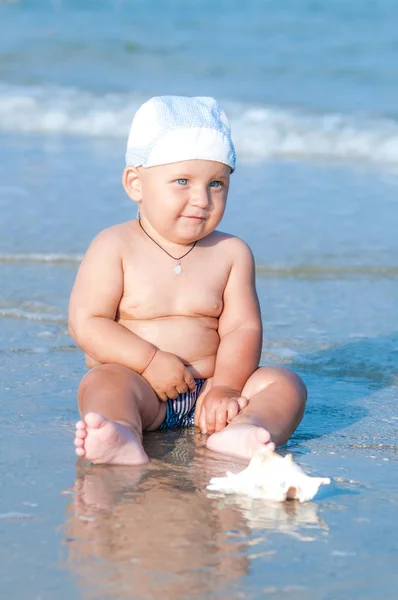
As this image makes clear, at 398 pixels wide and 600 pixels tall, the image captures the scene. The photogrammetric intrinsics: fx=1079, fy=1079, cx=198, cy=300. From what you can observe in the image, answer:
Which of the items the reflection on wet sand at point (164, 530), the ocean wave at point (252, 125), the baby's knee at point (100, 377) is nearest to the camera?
the reflection on wet sand at point (164, 530)

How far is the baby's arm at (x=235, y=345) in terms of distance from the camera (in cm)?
311

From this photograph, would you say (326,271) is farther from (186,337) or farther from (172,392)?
(172,392)

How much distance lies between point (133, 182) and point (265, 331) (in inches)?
46.9

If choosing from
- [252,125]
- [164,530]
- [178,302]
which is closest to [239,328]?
[178,302]

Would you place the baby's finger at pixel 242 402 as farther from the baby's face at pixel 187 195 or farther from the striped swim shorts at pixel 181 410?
the baby's face at pixel 187 195

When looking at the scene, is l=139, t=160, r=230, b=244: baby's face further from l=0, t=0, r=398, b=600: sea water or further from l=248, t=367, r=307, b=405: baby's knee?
l=0, t=0, r=398, b=600: sea water

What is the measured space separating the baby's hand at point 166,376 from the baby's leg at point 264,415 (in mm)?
192

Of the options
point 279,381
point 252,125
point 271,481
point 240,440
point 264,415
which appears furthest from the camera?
point 252,125

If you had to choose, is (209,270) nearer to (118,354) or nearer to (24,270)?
(118,354)

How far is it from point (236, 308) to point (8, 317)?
1.33m

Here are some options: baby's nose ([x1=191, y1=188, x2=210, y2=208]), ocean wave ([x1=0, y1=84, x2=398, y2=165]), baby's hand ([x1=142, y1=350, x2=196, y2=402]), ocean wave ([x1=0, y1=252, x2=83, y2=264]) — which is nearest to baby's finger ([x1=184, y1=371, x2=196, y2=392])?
baby's hand ([x1=142, y1=350, x2=196, y2=402])

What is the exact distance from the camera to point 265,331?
427cm

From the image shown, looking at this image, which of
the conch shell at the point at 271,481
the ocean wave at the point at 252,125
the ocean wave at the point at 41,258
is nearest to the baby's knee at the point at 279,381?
the conch shell at the point at 271,481

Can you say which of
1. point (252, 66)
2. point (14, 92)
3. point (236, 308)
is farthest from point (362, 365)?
point (252, 66)
